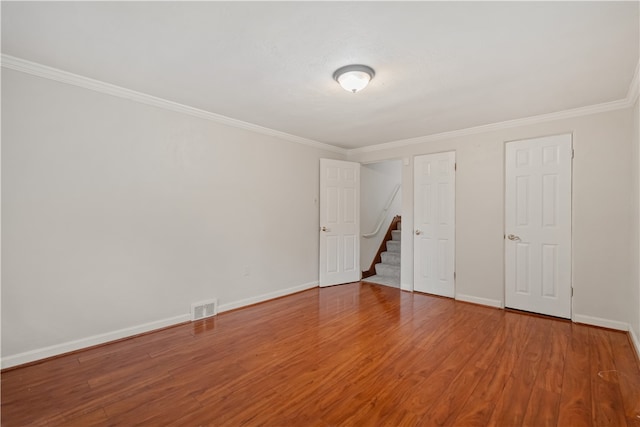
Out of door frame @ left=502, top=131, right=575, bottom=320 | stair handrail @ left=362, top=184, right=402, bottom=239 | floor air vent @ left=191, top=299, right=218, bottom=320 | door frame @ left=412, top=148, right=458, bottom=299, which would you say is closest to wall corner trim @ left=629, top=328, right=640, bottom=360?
door frame @ left=502, top=131, right=575, bottom=320

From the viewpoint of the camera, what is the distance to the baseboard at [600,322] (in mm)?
3038

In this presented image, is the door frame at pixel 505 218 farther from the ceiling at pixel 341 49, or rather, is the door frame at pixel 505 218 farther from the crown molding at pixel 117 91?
the crown molding at pixel 117 91

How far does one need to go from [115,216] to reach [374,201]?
4.40 metres

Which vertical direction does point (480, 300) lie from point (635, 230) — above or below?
below

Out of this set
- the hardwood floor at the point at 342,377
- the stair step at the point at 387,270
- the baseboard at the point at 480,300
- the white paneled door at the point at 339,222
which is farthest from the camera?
the stair step at the point at 387,270

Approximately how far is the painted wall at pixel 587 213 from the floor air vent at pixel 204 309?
3.41 metres

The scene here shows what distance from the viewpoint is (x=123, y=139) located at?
2.81 meters

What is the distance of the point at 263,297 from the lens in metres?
4.04

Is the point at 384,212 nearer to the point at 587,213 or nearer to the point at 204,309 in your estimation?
the point at 587,213

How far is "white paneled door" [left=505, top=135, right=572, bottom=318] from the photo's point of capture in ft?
Answer: 11.1

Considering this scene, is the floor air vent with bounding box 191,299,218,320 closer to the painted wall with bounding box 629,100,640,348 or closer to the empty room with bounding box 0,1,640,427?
the empty room with bounding box 0,1,640,427

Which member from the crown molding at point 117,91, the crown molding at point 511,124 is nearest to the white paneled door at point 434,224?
the crown molding at point 511,124

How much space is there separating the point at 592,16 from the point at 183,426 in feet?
11.2

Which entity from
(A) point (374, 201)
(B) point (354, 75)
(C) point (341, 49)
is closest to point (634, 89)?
(B) point (354, 75)
